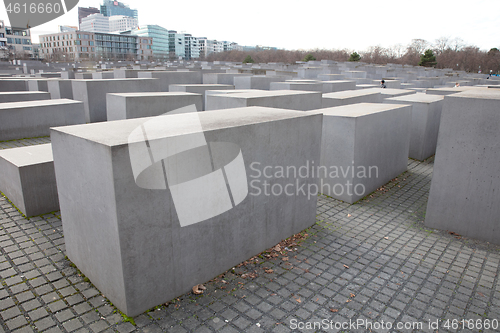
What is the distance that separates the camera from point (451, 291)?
4254 millimetres

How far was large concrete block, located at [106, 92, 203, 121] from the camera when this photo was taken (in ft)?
30.6

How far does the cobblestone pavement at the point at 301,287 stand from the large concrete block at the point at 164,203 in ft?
0.82

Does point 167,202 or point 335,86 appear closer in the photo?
point 167,202

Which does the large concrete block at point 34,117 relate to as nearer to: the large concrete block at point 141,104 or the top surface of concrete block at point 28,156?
the large concrete block at point 141,104

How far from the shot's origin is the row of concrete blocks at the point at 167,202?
10.8 feet

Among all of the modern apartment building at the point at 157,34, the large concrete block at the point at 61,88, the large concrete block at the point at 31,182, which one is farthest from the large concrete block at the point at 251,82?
the modern apartment building at the point at 157,34

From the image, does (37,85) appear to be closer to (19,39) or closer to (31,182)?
(31,182)

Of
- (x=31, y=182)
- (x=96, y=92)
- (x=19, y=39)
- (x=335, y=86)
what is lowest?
(x=31, y=182)

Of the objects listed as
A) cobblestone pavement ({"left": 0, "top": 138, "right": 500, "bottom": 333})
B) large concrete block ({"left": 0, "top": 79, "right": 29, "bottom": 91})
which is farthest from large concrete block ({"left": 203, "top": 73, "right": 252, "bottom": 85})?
cobblestone pavement ({"left": 0, "top": 138, "right": 500, "bottom": 333})

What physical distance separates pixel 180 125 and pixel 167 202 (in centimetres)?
107

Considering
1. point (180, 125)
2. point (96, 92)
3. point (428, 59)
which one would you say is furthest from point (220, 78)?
point (428, 59)

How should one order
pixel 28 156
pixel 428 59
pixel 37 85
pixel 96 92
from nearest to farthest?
pixel 28 156 < pixel 96 92 < pixel 37 85 < pixel 428 59

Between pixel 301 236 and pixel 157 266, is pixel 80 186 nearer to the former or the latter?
pixel 157 266

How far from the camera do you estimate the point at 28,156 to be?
6246mm
